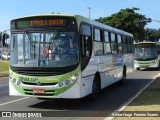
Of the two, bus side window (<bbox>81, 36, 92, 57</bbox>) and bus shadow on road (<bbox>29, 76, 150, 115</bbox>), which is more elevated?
bus side window (<bbox>81, 36, 92, 57</bbox>)

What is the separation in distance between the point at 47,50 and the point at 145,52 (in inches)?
1056

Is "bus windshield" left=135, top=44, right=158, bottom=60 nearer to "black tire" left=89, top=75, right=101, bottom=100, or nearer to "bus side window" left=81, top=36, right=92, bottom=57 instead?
"black tire" left=89, top=75, right=101, bottom=100

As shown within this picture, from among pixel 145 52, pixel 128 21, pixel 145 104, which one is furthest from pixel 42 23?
pixel 128 21

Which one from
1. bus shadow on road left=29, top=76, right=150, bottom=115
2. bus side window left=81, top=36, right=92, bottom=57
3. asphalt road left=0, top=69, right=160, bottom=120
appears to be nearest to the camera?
asphalt road left=0, top=69, right=160, bottom=120

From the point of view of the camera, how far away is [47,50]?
42.8 feet

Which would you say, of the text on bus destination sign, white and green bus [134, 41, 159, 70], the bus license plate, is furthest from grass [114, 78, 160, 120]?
white and green bus [134, 41, 159, 70]

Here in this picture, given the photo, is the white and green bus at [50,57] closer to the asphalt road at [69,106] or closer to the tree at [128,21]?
the asphalt road at [69,106]

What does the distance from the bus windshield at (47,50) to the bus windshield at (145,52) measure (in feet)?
86.3

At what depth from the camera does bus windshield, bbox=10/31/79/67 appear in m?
12.9

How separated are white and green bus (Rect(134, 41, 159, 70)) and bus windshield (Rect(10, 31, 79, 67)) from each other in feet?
85.9

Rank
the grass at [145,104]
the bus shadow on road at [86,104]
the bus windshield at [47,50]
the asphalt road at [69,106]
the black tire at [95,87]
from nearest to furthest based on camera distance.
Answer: the grass at [145,104], the asphalt road at [69,106], the bus windshield at [47,50], the bus shadow on road at [86,104], the black tire at [95,87]

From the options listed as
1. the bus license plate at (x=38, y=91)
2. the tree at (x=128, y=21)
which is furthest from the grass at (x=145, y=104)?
the tree at (x=128, y=21)

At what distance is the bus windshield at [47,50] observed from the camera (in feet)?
42.4

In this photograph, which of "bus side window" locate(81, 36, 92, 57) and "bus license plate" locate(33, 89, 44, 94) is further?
"bus side window" locate(81, 36, 92, 57)
